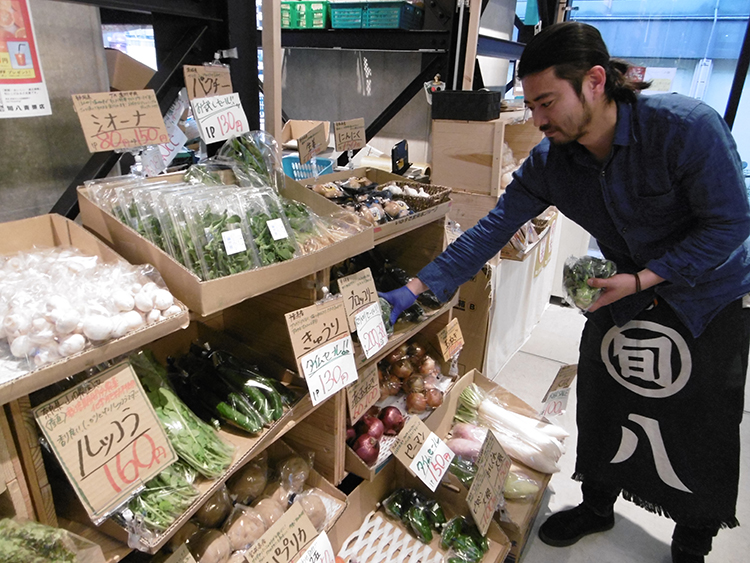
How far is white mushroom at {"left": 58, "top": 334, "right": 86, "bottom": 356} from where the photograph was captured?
721 mm

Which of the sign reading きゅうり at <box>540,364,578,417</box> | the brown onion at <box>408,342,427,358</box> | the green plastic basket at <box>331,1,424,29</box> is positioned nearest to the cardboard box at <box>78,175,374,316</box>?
the brown onion at <box>408,342,427,358</box>

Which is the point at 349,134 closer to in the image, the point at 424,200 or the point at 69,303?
the point at 424,200

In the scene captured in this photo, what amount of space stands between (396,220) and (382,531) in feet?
3.34

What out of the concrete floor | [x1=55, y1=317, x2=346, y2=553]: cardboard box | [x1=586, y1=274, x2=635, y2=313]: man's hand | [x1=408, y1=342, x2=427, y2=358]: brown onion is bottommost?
the concrete floor

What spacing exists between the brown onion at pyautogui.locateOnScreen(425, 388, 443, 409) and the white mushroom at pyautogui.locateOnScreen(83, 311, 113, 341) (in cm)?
124

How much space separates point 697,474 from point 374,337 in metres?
1.19

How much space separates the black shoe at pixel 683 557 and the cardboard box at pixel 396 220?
1.45 metres

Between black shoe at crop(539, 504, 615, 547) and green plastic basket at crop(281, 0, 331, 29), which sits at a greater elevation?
green plastic basket at crop(281, 0, 331, 29)

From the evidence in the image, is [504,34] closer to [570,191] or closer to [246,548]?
[570,191]

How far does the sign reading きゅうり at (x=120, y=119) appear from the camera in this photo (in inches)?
42.0

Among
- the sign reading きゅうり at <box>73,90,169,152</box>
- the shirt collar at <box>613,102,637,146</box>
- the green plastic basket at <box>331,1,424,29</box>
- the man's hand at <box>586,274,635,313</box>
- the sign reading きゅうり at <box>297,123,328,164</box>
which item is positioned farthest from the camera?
the green plastic basket at <box>331,1,424,29</box>

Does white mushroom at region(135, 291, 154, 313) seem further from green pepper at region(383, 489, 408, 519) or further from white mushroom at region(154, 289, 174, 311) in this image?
green pepper at region(383, 489, 408, 519)

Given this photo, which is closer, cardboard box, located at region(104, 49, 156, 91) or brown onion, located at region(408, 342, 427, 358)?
cardboard box, located at region(104, 49, 156, 91)

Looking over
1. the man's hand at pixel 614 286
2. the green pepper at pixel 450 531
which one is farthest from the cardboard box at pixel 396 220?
the green pepper at pixel 450 531
